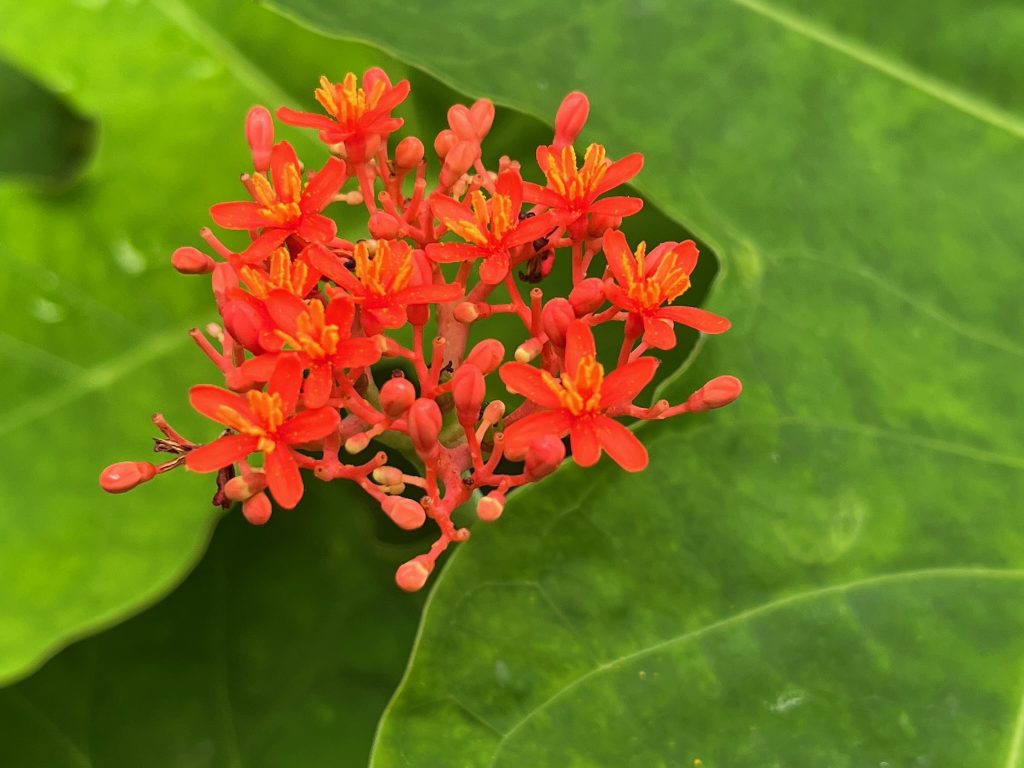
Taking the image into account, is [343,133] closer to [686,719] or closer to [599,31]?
[599,31]

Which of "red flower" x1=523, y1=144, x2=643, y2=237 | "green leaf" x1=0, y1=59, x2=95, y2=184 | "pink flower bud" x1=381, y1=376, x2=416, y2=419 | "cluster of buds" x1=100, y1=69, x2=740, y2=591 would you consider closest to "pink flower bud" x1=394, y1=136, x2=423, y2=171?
"cluster of buds" x1=100, y1=69, x2=740, y2=591

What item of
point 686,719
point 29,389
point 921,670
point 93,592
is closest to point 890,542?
point 921,670

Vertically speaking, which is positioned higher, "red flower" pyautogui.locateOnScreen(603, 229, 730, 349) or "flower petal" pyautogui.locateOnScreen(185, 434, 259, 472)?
"red flower" pyautogui.locateOnScreen(603, 229, 730, 349)

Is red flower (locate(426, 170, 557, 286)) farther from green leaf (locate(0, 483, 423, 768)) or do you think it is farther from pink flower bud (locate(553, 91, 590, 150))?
green leaf (locate(0, 483, 423, 768))

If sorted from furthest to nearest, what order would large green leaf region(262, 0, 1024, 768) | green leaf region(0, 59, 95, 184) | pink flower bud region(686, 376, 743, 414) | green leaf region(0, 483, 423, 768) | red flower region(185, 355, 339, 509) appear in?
green leaf region(0, 59, 95, 184) → green leaf region(0, 483, 423, 768) → large green leaf region(262, 0, 1024, 768) → pink flower bud region(686, 376, 743, 414) → red flower region(185, 355, 339, 509)

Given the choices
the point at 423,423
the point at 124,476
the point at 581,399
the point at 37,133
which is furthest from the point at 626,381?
the point at 37,133

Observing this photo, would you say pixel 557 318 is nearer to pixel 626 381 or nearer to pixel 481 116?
pixel 626 381

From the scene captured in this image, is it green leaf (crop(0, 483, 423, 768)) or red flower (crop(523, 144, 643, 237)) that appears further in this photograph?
green leaf (crop(0, 483, 423, 768))
